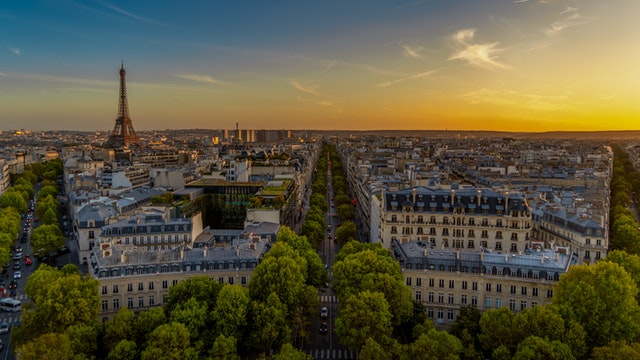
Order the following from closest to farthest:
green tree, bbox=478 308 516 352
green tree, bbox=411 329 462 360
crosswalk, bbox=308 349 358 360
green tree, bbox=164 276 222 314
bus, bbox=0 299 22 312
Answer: green tree, bbox=411 329 462 360, green tree, bbox=478 308 516 352, green tree, bbox=164 276 222 314, crosswalk, bbox=308 349 358 360, bus, bbox=0 299 22 312

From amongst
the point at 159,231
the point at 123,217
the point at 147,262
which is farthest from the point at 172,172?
the point at 147,262

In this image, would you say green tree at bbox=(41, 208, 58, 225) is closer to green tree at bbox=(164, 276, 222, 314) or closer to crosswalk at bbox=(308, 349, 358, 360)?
green tree at bbox=(164, 276, 222, 314)

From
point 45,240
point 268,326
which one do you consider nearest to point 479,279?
point 268,326

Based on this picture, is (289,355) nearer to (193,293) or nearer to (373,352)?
(373,352)

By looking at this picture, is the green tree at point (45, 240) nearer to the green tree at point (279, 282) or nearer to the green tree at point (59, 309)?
the green tree at point (59, 309)

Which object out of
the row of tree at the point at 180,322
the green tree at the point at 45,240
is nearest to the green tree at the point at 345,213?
the row of tree at the point at 180,322

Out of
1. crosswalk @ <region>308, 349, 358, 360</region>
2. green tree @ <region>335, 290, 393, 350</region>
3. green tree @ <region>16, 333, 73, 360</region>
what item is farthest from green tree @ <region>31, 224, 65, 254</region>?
green tree @ <region>335, 290, 393, 350</region>
